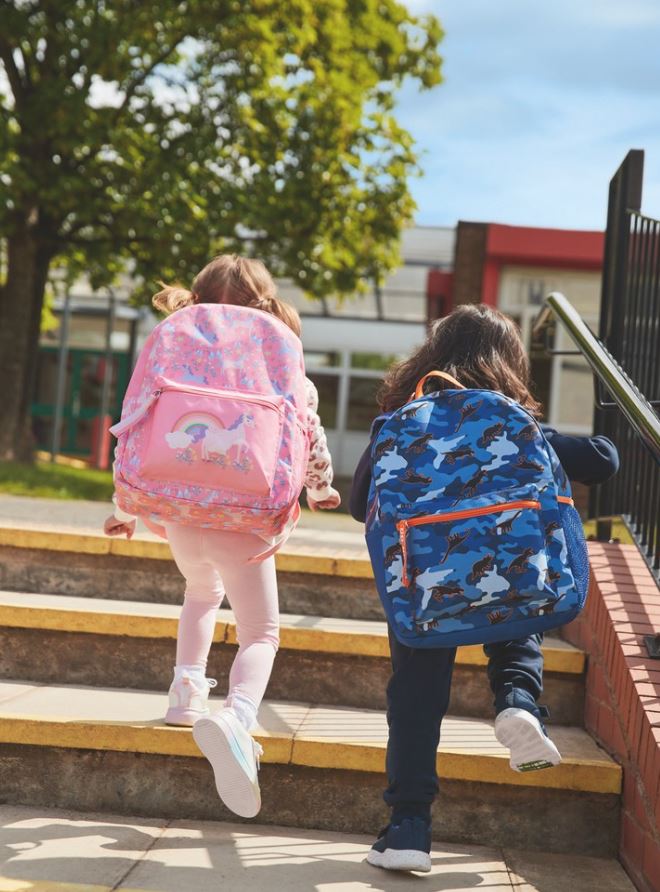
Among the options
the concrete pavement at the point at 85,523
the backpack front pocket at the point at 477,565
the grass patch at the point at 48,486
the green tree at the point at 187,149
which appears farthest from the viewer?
the green tree at the point at 187,149

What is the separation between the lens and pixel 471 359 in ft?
8.89

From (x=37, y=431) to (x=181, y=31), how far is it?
15.1 metres

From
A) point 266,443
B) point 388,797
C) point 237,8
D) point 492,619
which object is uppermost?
point 237,8

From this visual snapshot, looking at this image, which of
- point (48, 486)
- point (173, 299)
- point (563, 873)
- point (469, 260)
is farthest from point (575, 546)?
point (469, 260)

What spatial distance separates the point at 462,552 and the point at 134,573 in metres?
1.88

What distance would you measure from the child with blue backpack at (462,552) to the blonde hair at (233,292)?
Result: 0.55 meters

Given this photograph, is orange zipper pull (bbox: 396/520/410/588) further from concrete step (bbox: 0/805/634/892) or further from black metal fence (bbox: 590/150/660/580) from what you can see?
black metal fence (bbox: 590/150/660/580)

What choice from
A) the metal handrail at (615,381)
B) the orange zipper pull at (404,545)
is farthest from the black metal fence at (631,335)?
the orange zipper pull at (404,545)

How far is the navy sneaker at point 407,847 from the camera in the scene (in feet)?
8.26

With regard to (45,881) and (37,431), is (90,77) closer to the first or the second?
(45,881)

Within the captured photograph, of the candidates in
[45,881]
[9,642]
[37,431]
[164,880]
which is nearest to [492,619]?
[164,880]

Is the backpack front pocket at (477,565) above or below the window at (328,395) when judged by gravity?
below

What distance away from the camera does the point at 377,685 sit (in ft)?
11.3

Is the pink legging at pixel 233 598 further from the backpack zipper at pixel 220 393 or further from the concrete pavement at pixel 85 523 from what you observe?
the concrete pavement at pixel 85 523
